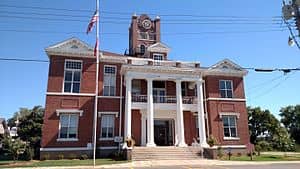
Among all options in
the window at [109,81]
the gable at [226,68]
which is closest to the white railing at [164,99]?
the window at [109,81]

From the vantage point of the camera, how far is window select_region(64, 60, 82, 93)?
24.5m

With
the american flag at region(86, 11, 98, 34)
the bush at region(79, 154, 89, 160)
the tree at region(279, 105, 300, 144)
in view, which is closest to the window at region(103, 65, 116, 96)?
the bush at region(79, 154, 89, 160)

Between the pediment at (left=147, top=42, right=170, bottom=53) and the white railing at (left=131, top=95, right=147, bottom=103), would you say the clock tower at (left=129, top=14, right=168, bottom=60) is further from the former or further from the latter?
the white railing at (left=131, top=95, right=147, bottom=103)

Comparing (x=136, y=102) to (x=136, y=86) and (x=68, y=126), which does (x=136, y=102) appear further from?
(x=68, y=126)

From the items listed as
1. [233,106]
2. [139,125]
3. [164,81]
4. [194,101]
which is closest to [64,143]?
[139,125]

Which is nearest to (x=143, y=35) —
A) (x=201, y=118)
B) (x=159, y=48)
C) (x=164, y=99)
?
(x=159, y=48)

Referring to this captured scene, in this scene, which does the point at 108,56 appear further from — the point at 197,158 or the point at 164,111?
the point at 197,158

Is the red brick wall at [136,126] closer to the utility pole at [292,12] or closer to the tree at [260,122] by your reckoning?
the utility pole at [292,12]

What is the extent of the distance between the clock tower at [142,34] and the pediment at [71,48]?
1163 cm

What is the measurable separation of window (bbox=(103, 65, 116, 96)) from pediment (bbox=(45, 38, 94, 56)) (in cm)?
240

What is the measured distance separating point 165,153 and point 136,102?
576 centimetres

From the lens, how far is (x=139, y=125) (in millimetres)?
25484

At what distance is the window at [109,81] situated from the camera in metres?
25.5

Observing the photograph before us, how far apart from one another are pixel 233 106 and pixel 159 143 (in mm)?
8979
